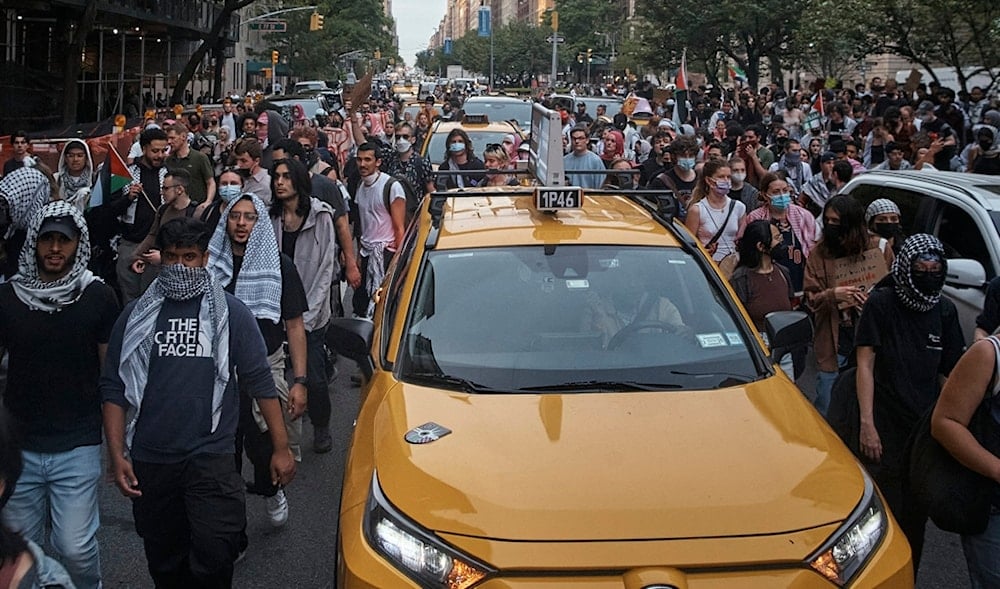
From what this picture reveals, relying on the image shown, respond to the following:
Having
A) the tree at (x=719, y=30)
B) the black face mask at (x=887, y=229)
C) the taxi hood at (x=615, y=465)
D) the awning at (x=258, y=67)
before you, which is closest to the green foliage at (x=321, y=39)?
the awning at (x=258, y=67)

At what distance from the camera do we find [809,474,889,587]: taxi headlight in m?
3.38

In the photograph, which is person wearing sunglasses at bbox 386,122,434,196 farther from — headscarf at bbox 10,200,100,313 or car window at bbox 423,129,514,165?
headscarf at bbox 10,200,100,313

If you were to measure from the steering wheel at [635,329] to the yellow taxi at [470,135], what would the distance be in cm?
945

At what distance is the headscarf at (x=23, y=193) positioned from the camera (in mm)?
8500

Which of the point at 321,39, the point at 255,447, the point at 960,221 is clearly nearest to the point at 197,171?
the point at 255,447

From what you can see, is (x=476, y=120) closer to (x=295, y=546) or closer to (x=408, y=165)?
(x=408, y=165)

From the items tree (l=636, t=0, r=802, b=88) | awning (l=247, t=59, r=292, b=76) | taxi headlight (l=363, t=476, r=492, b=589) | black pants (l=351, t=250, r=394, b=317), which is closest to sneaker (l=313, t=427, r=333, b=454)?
black pants (l=351, t=250, r=394, b=317)

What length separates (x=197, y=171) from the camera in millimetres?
9938

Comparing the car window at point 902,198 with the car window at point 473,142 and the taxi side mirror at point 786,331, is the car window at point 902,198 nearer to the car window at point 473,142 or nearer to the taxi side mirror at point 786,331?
the taxi side mirror at point 786,331

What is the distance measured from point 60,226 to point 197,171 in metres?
5.70

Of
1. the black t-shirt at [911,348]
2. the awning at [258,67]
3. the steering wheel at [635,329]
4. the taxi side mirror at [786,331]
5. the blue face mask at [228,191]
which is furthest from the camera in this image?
the awning at [258,67]

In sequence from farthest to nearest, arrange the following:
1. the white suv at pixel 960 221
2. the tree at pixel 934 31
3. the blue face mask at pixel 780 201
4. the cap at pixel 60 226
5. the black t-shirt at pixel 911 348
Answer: the tree at pixel 934 31 → the blue face mask at pixel 780 201 → the white suv at pixel 960 221 → the black t-shirt at pixel 911 348 → the cap at pixel 60 226

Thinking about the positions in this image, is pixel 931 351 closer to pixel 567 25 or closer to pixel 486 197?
pixel 486 197

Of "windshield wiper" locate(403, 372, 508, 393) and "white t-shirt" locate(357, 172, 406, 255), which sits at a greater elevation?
"white t-shirt" locate(357, 172, 406, 255)
